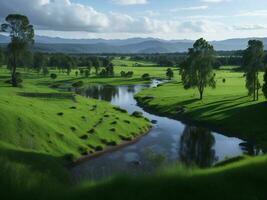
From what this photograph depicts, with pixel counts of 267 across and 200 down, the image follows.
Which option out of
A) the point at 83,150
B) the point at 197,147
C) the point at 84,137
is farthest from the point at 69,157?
the point at 197,147

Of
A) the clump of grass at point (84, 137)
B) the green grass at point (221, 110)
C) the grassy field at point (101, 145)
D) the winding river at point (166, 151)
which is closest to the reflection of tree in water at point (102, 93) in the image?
the green grass at point (221, 110)

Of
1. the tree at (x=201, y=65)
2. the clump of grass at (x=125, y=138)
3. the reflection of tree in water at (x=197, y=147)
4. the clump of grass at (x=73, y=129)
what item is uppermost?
the tree at (x=201, y=65)

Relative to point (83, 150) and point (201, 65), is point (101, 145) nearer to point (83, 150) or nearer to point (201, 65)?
point (83, 150)

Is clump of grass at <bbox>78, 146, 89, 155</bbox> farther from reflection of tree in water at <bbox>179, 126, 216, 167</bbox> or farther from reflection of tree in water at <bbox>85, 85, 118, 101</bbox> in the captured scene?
reflection of tree in water at <bbox>85, 85, 118, 101</bbox>

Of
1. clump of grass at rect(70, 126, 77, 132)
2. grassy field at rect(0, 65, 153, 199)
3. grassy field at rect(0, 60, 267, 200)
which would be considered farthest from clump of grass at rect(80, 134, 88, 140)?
clump of grass at rect(70, 126, 77, 132)

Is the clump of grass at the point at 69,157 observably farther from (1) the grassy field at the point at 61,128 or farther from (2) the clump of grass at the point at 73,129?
(2) the clump of grass at the point at 73,129

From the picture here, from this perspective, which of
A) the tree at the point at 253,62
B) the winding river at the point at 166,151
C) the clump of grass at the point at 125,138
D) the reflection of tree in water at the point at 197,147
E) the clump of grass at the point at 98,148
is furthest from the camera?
the tree at the point at 253,62

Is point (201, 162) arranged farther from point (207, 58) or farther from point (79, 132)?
point (207, 58)

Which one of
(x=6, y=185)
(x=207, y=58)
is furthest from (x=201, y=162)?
(x=207, y=58)
